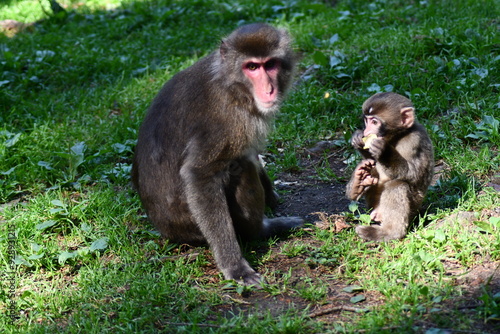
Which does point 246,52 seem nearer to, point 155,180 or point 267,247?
point 155,180

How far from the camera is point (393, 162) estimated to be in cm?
466

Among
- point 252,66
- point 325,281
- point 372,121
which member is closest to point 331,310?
point 325,281

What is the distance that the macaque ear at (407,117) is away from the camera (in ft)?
15.5

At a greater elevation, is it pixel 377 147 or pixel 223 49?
pixel 223 49

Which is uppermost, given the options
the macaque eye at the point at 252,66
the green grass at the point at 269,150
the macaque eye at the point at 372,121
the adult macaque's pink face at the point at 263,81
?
the macaque eye at the point at 252,66

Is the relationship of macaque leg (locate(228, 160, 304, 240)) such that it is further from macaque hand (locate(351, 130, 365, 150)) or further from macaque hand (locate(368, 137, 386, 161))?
macaque hand (locate(368, 137, 386, 161))

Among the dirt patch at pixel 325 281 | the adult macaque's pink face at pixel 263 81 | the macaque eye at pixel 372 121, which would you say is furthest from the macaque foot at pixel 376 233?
the adult macaque's pink face at pixel 263 81

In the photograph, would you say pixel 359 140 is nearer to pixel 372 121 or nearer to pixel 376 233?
pixel 372 121

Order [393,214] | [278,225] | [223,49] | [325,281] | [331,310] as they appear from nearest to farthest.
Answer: [331,310] < [325,281] < [393,214] < [223,49] < [278,225]

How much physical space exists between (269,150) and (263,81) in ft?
6.57

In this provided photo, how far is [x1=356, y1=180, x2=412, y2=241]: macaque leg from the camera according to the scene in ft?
15.3

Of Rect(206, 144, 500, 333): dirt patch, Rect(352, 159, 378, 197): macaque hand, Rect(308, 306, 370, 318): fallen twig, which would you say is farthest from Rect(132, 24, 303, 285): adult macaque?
Rect(352, 159, 378, 197): macaque hand

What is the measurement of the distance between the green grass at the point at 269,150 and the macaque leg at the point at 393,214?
0.10 m

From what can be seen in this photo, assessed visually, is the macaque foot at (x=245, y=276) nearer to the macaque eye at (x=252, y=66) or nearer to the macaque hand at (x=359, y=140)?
the macaque hand at (x=359, y=140)
